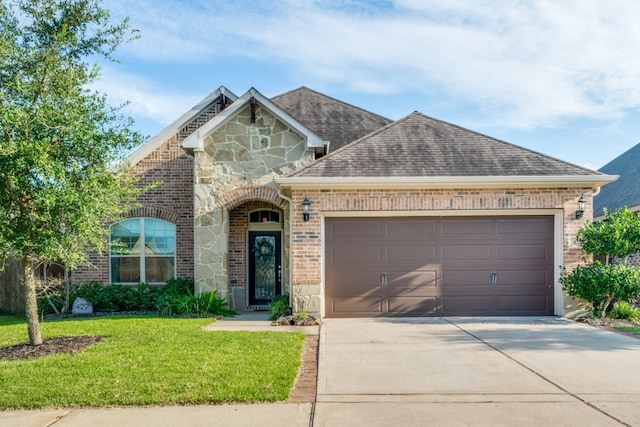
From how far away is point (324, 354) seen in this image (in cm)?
732

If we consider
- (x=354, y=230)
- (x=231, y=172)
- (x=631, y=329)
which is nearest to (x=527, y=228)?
(x=631, y=329)

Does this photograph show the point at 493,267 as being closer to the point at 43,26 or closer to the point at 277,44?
the point at 277,44

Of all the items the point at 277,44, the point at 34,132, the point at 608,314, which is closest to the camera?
the point at 34,132

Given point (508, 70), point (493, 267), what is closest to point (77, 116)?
point (493, 267)

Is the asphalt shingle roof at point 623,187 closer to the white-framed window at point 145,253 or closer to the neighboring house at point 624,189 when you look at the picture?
the neighboring house at point 624,189

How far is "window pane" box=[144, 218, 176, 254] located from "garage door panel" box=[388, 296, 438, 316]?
21.2 feet

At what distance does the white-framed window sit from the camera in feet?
44.2

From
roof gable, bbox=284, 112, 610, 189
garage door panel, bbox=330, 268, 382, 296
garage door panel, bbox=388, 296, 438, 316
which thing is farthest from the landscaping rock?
roof gable, bbox=284, 112, 610, 189

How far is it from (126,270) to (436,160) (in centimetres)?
887

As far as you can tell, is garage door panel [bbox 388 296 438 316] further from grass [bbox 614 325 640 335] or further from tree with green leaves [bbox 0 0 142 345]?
tree with green leaves [bbox 0 0 142 345]

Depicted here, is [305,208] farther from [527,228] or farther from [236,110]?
[527,228]

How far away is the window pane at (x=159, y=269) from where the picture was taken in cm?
1350

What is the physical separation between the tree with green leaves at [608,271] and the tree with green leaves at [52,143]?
9053mm

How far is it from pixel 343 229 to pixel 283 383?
5553mm
